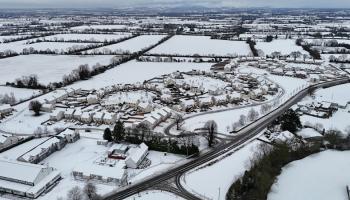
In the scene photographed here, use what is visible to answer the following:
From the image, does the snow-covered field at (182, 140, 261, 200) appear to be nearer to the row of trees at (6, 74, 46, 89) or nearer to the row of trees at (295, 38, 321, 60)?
the row of trees at (6, 74, 46, 89)

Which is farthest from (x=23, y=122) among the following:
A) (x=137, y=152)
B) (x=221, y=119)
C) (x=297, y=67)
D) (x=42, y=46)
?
(x=42, y=46)

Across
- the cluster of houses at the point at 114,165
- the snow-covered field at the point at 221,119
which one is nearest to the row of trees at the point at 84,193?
the cluster of houses at the point at 114,165

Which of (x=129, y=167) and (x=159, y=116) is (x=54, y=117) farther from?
(x=129, y=167)

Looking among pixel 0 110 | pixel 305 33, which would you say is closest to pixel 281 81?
pixel 0 110

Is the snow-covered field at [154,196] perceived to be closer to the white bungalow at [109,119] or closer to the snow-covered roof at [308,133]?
the white bungalow at [109,119]

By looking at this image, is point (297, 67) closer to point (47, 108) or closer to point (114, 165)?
point (47, 108)

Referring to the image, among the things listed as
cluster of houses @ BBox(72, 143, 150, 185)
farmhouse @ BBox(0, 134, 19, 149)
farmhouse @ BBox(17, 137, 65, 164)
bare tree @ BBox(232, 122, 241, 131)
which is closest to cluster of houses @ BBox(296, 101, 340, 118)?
bare tree @ BBox(232, 122, 241, 131)
